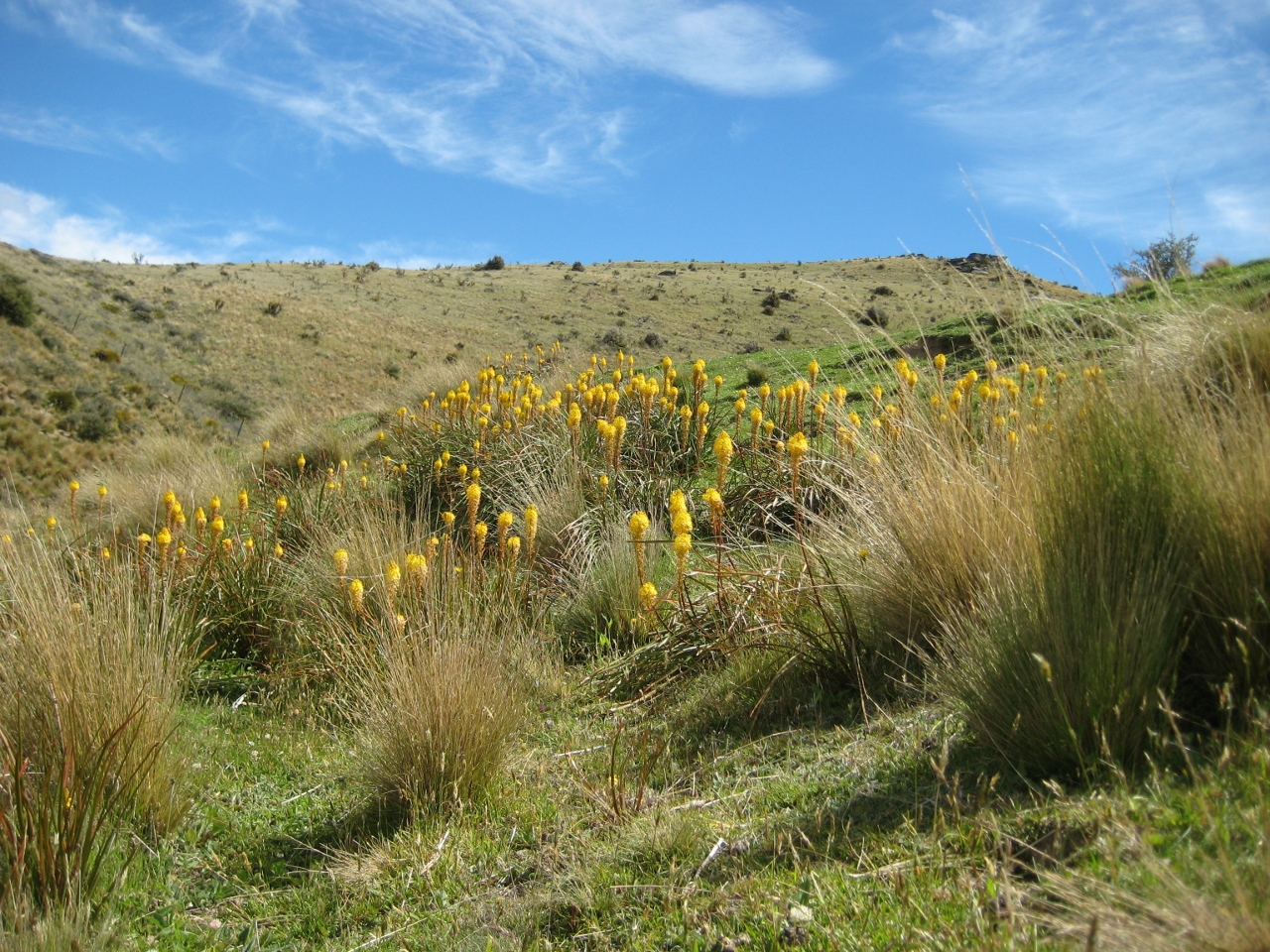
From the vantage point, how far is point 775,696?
10.9ft

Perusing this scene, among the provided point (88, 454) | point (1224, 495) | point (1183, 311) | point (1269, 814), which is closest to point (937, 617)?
point (1224, 495)

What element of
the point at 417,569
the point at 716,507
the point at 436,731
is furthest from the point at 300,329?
the point at 436,731

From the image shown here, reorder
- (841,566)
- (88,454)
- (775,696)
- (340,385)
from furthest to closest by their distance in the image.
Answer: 1. (340,385)
2. (88,454)
3. (841,566)
4. (775,696)

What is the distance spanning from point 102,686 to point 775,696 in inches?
101

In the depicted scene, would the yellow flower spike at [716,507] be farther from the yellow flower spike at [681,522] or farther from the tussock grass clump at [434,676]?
the tussock grass clump at [434,676]

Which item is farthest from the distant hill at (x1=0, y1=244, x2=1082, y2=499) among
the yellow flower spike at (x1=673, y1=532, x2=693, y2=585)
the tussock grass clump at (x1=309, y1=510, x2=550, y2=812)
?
the yellow flower spike at (x1=673, y1=532, x2=693, y2=585)

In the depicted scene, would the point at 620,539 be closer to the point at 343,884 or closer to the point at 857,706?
the point at 857,706

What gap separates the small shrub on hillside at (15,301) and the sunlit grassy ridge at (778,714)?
30282 mm

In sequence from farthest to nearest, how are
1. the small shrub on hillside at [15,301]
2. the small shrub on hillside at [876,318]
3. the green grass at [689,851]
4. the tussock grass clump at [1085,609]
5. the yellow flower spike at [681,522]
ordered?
the small shrub on hillside at [15,301] < the small shrub on hillside at [876,318] < the yellow flower spike at [681,522] < the tussock grass clump at [1085,609] < the green grass at [689,851]

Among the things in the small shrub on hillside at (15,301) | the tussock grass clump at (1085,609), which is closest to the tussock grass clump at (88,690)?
the tussock grass clump at (1085,609)

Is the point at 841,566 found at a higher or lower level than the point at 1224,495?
lower

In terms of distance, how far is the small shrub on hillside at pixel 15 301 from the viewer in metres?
28.4

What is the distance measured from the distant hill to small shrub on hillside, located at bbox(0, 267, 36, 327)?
442 mm

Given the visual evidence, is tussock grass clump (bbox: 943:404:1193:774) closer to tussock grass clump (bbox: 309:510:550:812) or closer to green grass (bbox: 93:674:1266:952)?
green grass (bbox: 93:674:1266:952)
